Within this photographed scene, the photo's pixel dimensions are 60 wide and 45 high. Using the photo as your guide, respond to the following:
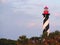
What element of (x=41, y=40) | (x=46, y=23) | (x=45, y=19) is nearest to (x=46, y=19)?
(x=45, y=19)

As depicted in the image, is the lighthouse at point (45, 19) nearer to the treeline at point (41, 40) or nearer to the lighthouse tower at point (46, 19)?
the lighthouse tower at point (46, 19)

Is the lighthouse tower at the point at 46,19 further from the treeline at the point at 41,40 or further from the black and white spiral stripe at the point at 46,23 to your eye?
the treeline at the point at 41,40

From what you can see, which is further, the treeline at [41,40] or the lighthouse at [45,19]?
the lighthouse at [45,19]

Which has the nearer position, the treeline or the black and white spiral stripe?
the treeline

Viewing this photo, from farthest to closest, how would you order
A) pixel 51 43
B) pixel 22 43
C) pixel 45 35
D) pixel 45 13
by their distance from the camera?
1. pixel 45 13
2. pixel 45 35
3. pixel 22 43
4. pixel 51 43

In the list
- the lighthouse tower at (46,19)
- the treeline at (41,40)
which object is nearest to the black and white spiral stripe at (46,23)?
the lighthouse tower at (46,19)

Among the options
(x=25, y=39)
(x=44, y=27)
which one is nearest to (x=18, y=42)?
(x=25, y=39)

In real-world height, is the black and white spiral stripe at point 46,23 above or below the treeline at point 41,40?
above

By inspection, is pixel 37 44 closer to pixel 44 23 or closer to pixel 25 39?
pixel 25 39

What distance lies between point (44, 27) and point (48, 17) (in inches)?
40.3

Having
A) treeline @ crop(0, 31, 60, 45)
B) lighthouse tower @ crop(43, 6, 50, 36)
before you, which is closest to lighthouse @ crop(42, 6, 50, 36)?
lighthouse tower @ crop(43, 6, 50, 36)

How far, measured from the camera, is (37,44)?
73.9ft

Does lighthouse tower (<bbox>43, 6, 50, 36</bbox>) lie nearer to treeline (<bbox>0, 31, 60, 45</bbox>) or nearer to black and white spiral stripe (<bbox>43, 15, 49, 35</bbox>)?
black and white spiral stripe (<bbox>43, 15, 49, 35</bbox>)

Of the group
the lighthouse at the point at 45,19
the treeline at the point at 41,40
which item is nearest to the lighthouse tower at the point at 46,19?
the lighthouse at the point at 45,19
